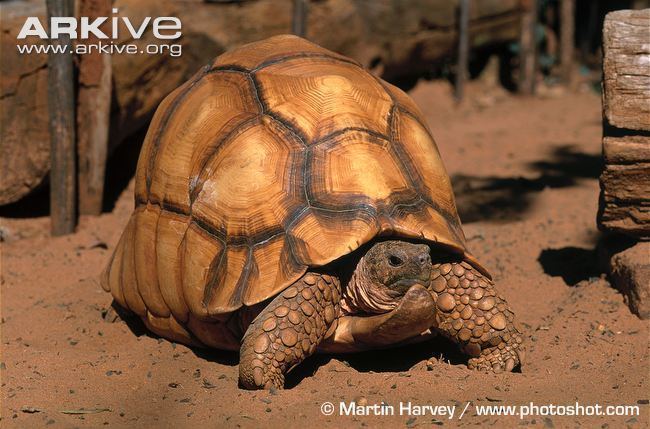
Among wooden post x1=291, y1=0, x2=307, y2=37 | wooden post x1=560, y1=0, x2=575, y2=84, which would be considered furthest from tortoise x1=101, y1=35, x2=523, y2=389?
wooden post x1=560, y1=0, x2=575, y2=84

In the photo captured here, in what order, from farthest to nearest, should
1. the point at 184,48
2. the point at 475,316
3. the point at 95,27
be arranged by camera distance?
the point at 184,48
the point at 95,27
the point at 475,316

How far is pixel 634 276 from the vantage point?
14.7ft

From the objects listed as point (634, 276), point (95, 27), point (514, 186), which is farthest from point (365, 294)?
point (514, 186)

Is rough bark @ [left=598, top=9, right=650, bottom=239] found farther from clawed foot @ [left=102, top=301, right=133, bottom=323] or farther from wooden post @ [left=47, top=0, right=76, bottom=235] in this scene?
wooden post @ [left=47, top=0, right=76, bottom=235]

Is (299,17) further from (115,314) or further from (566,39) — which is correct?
(566,39)

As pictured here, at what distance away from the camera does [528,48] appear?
10.6 meters

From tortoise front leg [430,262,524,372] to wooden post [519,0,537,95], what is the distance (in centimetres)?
721

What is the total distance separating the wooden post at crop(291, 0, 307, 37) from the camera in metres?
7.64

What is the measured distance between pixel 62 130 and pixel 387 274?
124 inches

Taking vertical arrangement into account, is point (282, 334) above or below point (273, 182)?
below

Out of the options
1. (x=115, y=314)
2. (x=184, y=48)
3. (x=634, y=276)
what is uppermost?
(x=184, y=48)

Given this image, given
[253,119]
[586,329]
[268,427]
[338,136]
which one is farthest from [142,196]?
[586,329]

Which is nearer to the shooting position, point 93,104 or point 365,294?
point 365,294

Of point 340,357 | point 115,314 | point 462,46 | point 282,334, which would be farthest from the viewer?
point 462,46
